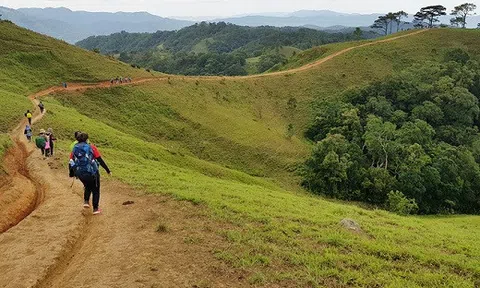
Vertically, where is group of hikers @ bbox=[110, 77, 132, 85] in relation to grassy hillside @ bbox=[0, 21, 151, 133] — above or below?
below

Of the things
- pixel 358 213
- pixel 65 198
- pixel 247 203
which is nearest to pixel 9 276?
pixel 65 198

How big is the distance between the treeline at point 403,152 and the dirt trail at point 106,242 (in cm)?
3027

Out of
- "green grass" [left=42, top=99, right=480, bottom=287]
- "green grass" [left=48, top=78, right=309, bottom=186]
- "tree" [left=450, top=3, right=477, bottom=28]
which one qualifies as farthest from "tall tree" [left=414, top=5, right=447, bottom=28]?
"green grass" [left=42, top=99, right=480, bottom=287]

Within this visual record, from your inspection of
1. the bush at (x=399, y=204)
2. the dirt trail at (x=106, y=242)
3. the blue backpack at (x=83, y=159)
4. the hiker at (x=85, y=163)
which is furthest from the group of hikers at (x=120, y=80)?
the blue backpack at (x=83, y=159)

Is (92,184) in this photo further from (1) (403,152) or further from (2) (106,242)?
(1) (403,152)

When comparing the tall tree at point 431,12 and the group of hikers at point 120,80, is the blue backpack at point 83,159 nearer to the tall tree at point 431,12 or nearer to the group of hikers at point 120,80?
the group of hikers at point 120,80

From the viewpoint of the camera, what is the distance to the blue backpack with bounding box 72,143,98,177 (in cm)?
1288

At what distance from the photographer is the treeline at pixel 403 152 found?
142 ft

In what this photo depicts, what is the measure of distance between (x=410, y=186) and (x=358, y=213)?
2755 centimetres

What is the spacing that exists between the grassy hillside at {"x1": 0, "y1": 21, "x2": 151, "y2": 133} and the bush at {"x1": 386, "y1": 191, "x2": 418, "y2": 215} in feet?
126

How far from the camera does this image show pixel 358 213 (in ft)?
63.2

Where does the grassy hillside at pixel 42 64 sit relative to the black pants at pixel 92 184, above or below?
above

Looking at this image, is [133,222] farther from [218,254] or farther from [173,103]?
[173,103]

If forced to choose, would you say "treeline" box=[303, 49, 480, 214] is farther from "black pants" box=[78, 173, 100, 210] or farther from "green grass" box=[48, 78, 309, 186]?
"black pants" box=[78, 173, 100, 210]
